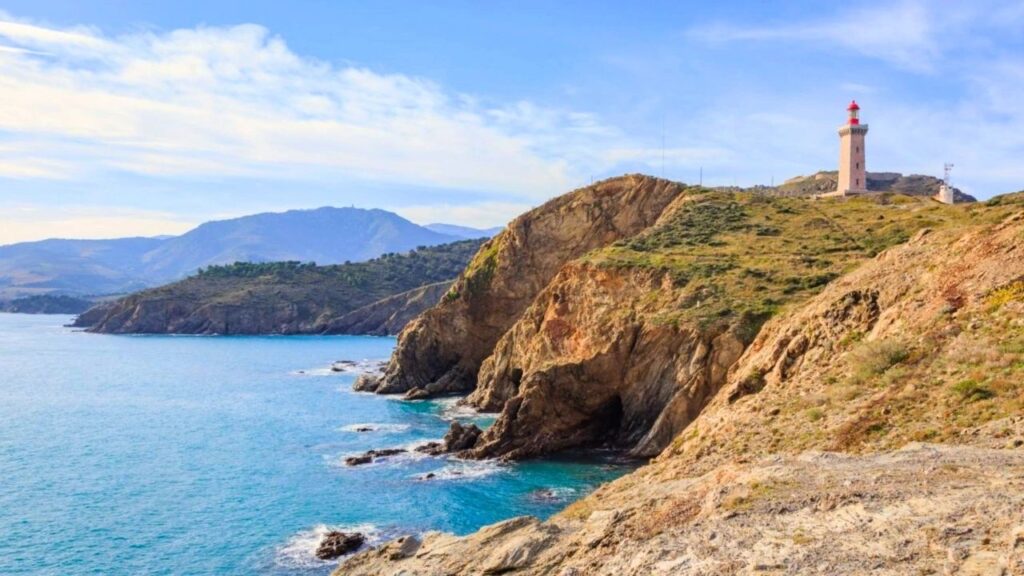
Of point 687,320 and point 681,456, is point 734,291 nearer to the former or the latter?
point 687,320

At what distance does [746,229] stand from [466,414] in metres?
29.9

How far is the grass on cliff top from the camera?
49844 millimetres

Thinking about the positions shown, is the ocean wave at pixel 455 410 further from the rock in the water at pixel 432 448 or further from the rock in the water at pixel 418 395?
the rock in the water at pixel 432 448

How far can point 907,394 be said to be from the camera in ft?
74.1

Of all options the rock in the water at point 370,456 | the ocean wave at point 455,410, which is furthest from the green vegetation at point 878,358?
the ocean wave at point 455,410

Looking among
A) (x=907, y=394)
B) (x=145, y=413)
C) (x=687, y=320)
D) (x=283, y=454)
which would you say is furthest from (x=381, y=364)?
(x=907, y=394)

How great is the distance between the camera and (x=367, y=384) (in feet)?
267

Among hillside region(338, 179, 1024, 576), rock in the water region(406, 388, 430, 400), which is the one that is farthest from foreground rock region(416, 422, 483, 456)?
rock in the water region(406, 388, 430, 400)

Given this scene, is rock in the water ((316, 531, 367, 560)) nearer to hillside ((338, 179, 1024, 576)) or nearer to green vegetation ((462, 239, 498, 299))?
hillside ((338, 179, 1024, 576))

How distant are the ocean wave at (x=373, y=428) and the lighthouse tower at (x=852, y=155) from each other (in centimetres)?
5736

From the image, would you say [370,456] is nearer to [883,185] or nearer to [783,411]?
[783,411]

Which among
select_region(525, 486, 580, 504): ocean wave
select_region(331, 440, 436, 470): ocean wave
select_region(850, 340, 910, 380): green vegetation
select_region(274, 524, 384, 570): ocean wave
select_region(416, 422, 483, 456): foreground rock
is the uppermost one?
select_region(850, 340, 910, 380): green vegetation

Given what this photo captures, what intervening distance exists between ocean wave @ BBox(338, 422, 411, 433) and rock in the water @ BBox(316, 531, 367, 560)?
2522cm

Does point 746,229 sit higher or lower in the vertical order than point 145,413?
higher
